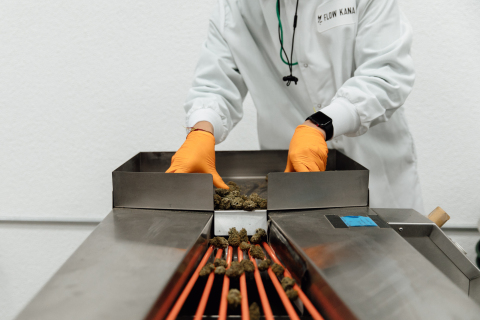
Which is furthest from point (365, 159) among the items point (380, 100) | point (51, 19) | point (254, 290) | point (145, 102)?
point (51, 19)

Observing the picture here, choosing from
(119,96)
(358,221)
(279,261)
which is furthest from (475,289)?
(119,96)

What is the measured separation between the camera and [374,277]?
0.43m

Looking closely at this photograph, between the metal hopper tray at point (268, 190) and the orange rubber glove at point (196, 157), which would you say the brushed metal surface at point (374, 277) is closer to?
the metal hopper tray at point (268, 190)

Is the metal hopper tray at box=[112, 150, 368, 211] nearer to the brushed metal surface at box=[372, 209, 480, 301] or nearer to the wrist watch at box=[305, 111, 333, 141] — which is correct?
the brushed metal surface at box=[372, 209, 480, 301]

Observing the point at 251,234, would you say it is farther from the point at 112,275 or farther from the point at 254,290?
the point at 112,275

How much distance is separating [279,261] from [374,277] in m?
0.19

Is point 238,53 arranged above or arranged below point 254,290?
above

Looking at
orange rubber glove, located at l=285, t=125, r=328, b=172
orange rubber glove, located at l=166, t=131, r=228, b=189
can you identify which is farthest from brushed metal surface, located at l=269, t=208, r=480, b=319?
orange rubber glove, located at l=166, t=131, r=228, b=189

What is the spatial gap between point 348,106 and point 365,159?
31cm

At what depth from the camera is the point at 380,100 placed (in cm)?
96

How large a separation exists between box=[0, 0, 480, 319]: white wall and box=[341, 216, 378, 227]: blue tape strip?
1.21 m

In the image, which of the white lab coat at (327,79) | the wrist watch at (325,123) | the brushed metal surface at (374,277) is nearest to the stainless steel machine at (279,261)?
the brushed metal surface at (374,277)

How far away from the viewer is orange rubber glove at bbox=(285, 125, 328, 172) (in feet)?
2.77

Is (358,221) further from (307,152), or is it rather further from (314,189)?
(307,152)
